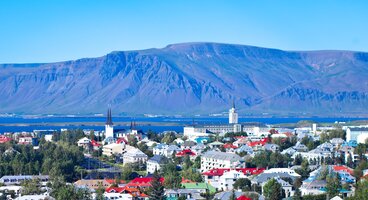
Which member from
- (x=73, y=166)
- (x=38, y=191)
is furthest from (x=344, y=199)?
(x=73, y=166)

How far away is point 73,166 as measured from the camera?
151 ft

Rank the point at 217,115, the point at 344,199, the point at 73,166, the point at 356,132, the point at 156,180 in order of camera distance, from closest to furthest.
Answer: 1. the point at 344,199
2. the point at 156,180
3. the point at 73,166
4. the point at 356,132
5. the point at 217,115

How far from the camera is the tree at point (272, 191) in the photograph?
3272 centimetres

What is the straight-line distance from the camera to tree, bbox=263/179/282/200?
1288 inches

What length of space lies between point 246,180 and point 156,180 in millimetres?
7296

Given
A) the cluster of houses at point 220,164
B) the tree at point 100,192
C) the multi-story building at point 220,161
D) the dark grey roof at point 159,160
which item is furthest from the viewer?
the dark grey roof at point 159,160

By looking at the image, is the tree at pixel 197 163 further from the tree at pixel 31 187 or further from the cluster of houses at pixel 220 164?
the tree at pixel 31 187

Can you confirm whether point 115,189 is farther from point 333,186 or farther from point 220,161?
point 220,161

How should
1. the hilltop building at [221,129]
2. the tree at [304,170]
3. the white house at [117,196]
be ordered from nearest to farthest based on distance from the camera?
the white house at [117,196] < the tree at [304,170] < the hilltop building at [221,129]

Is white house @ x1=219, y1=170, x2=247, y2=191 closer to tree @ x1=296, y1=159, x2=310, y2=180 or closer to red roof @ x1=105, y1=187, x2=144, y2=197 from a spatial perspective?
tree @ x1=296, y1=159, x2=310, y2=180

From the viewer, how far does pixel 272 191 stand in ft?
108

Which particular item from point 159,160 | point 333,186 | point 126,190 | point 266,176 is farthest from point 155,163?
point 333,186

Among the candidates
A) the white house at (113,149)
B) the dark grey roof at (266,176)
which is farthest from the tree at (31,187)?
the white house at (113,149)

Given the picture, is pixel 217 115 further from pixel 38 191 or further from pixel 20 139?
pixel 38 191
